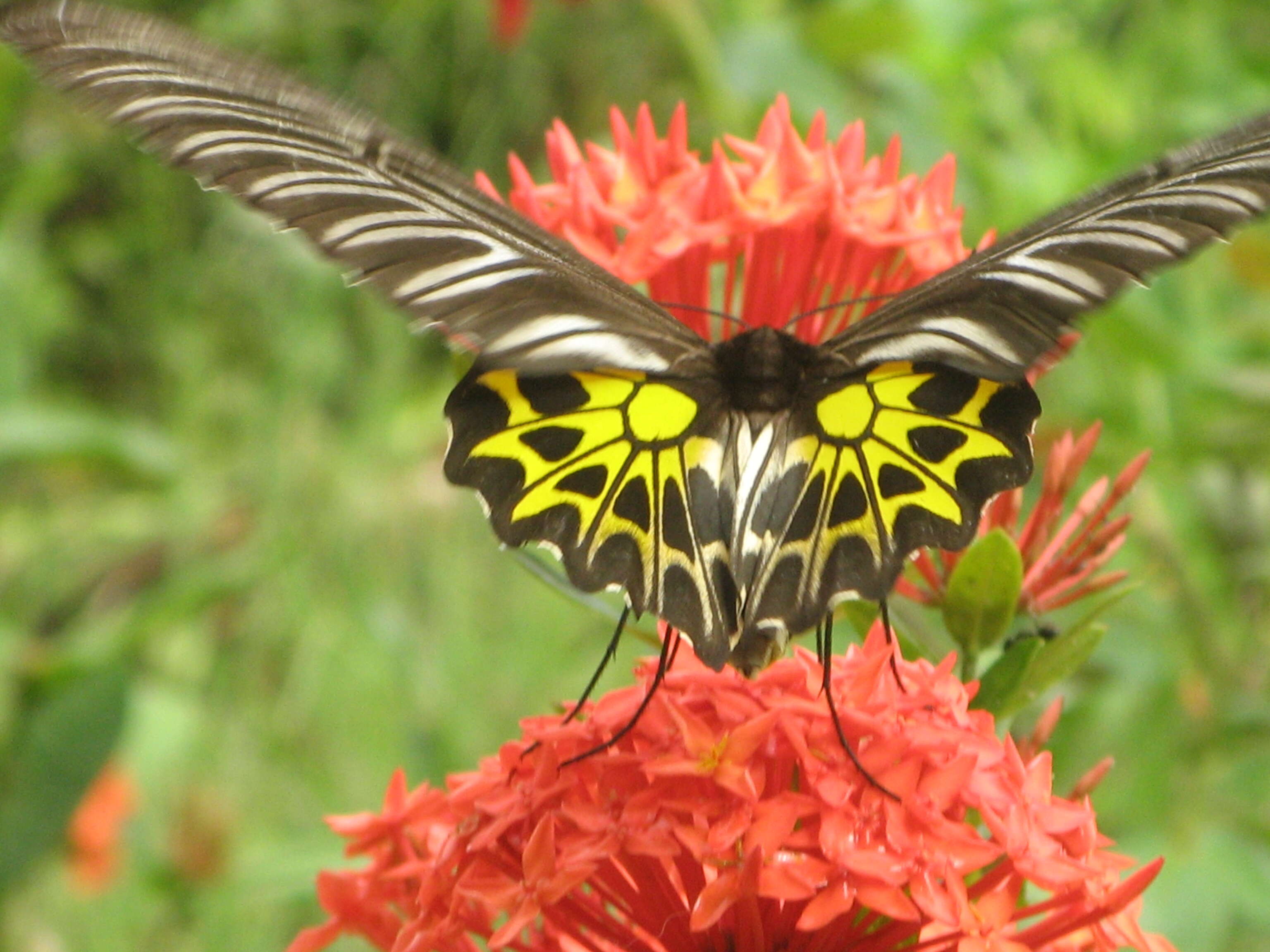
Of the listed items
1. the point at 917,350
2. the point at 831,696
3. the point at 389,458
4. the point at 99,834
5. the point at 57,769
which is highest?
the point at 917,350

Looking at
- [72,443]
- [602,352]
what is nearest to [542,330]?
[602,352]

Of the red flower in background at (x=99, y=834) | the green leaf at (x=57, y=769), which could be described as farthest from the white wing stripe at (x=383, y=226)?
the red flower in background at (x=99, y=834)

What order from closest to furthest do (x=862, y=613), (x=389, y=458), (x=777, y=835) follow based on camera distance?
(x=777, y=835), (x=862, y=613), (x=389, y=458)

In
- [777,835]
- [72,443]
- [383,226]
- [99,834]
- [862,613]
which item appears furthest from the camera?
[99,834]

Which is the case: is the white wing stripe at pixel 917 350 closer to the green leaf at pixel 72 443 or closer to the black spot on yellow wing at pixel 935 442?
the black spot on yellow wing at pixel 935 442

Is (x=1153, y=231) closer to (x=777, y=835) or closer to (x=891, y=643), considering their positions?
(x=891, y=643)

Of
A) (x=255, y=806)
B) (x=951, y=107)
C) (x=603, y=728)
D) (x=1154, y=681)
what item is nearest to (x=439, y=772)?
(x=255, y=806)

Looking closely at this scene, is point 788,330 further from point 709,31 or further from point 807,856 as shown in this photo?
point 709,31
